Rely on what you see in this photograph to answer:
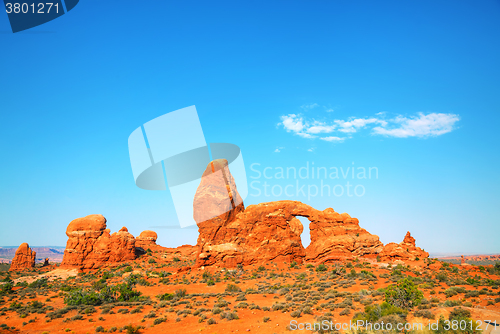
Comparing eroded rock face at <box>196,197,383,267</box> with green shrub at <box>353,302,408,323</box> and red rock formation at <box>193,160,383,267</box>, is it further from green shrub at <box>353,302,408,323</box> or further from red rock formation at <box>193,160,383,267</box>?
green shrub at <box>353,302,408,323</box>

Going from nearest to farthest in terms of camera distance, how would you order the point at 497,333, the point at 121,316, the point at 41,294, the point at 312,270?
1. the point at 497,333
2. the point at 121,316
3. the point at 41,294
4. the point at 312,270

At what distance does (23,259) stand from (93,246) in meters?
22.3

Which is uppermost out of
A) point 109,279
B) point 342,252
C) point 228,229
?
point 228,229

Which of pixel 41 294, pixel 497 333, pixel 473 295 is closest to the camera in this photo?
pixel 497 333

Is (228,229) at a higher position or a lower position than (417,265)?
higher

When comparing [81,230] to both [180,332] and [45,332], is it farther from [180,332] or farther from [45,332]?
[180,332]

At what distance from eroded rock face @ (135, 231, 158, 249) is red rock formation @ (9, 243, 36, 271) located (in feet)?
66.6

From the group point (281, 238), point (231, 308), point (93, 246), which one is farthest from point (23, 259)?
point (231, 308)

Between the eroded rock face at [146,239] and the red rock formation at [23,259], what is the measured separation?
66.6 ft

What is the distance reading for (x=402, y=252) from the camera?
124 ft

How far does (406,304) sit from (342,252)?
25.7 m

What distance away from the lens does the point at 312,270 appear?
36781 mm

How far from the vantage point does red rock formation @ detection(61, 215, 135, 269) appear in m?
45.0

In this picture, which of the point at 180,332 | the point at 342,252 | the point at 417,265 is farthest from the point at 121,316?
the point at 417,265
